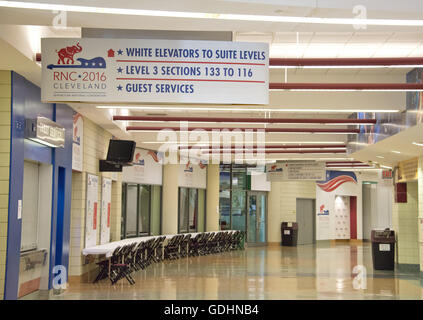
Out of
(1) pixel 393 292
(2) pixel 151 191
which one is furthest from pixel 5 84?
(2) pixel 151 191

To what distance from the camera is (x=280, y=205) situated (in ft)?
78.7

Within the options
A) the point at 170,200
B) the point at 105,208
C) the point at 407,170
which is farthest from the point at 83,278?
the point at 407,170

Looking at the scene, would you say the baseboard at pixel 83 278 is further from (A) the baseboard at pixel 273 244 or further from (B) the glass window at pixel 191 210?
(A) the baseboard at pixel 273 244

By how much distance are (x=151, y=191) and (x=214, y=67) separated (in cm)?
1266

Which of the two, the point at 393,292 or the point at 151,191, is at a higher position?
the point at 151,191

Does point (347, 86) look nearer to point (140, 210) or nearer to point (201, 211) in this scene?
point (140, 210)

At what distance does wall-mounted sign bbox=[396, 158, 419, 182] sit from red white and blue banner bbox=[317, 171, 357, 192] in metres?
10.3

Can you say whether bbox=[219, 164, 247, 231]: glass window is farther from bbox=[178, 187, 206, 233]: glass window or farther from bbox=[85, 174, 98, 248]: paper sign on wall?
bbox=[85, 174, 98, 248]: paper sign on wall

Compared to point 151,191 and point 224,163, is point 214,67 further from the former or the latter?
point 224,163

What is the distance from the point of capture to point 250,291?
10156 millimetres

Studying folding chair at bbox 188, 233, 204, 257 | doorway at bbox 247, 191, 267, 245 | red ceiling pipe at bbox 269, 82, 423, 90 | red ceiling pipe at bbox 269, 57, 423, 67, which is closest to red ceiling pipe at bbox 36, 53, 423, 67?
red ceiling pipe at bbox 269, 57, 423, 67

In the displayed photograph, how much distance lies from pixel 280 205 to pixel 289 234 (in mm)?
1365

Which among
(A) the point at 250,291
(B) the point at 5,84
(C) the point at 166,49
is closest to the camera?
(C) the point at 166,49

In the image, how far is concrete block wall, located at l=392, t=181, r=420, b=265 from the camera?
601 inches
